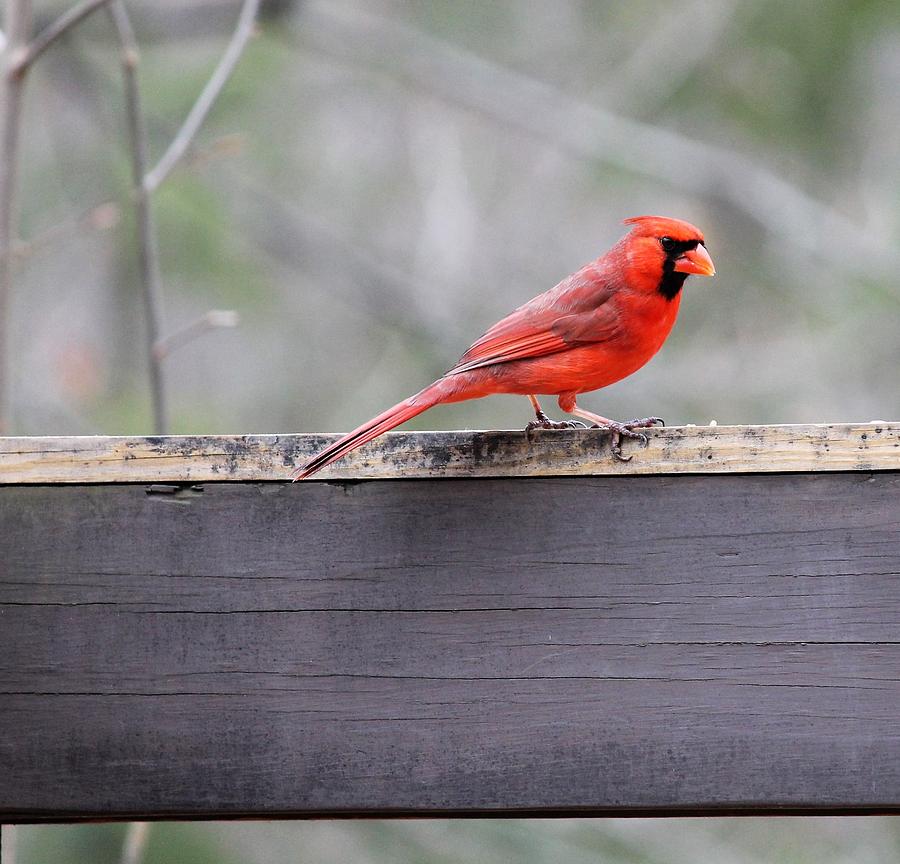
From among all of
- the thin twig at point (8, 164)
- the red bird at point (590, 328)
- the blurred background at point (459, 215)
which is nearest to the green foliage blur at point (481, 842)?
the blurred background at point (459, 215)

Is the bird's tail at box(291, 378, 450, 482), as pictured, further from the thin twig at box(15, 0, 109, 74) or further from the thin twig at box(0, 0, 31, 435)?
the thin twig at box(15, 0, 109, 74)

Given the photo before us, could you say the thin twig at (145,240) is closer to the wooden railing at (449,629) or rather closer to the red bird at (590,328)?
the red bird at (590,328)

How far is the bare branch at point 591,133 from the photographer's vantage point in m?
6.62

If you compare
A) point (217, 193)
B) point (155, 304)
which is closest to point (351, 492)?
point (155, 304)

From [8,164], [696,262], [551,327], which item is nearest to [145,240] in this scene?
[8,164]

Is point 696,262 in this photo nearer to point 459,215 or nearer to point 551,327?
point 551,327

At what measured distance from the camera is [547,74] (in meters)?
8.86

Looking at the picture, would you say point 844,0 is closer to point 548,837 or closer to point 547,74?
point 547,74

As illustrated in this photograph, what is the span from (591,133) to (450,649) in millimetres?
5395

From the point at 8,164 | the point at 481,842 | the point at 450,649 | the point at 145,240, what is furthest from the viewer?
the point at 481,842

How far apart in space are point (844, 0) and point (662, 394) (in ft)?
7.86

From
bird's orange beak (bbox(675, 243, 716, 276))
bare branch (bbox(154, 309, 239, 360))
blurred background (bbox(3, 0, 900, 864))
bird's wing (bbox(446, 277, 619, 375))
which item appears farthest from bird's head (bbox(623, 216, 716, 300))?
Answer: blurred background (bbox(3, 0, 900, 864))

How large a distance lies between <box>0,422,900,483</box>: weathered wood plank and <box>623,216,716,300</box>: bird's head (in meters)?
1.07

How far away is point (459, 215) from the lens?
26.3 ft
